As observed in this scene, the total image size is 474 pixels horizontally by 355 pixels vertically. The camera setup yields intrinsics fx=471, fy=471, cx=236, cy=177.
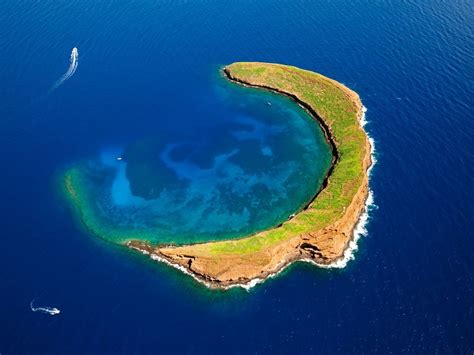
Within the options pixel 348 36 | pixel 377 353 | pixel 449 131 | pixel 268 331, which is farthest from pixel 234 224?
pixel 348 36

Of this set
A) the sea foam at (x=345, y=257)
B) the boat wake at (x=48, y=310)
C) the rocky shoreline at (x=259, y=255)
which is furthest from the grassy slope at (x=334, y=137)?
the boat wake at (x=48, y=310)

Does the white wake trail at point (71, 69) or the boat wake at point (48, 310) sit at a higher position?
the white wake trail at point (71, 69)

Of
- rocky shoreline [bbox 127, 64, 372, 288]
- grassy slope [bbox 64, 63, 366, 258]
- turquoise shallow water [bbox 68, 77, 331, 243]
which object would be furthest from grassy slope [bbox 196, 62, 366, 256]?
turquoise shallow water [bbox 68, 77, 331, 243]

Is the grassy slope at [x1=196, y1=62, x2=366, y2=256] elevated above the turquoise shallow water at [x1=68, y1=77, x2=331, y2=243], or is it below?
above

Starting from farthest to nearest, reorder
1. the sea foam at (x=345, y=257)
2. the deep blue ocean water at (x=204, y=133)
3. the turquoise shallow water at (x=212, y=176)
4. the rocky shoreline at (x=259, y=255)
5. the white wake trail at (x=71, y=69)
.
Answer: the white wake trail at (x=71, y=69) → the turquoise shallow water at (x=212, y=176) → the rocky shoreline at (x=259, y=255) → the sea foam at (x=345, y=257) → the deep blue ocean water at (x=204, y=133)

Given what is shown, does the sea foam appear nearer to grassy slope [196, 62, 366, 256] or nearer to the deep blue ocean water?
the deep blue ocean water

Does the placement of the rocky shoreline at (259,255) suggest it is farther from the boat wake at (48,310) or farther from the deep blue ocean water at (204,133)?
the boat wake at (48,310)
